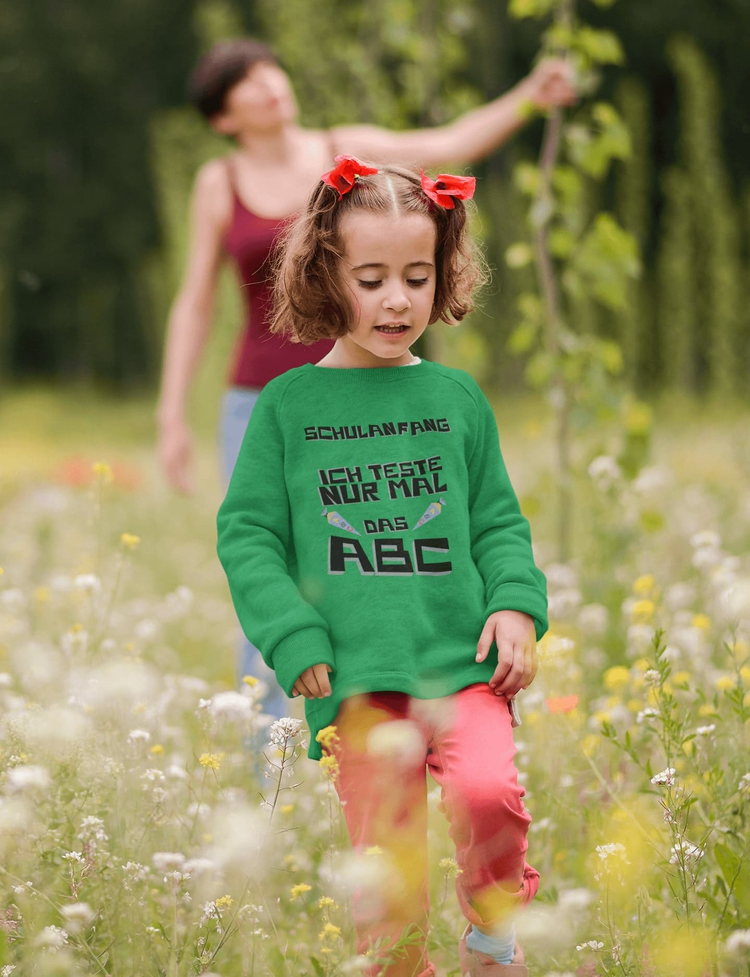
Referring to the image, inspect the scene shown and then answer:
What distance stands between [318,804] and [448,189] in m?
1.34

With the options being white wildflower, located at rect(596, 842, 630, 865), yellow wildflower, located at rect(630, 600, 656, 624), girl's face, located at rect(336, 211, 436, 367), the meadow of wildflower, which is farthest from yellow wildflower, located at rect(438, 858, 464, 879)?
yellow wildflower, located at rect(630, 600, 656, 624)

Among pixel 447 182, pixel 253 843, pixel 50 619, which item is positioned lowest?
pixel 50 619

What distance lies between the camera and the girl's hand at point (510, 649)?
1.62 meters

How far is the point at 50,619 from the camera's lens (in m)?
3.56

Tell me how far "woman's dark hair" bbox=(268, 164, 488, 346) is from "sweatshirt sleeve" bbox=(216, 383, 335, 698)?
145 mm

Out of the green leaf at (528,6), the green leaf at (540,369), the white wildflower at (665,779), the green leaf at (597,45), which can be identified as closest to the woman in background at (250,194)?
the green leaf at (597,45)

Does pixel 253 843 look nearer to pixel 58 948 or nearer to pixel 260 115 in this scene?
pixel 58 948

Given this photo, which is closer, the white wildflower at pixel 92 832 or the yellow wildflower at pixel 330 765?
the yellow wildflower at pixel 330 765

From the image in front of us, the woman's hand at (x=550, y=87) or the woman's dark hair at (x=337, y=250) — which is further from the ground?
the woman's hand at (x=550, y=87)

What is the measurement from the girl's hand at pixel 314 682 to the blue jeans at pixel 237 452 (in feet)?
4.22

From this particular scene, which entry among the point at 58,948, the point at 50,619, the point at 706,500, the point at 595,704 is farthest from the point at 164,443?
the point at 706,500

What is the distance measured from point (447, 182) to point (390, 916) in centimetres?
116

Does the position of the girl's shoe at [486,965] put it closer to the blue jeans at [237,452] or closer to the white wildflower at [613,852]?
the white wildflower at [613,852]

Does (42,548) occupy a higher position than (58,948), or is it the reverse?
(58,948)
